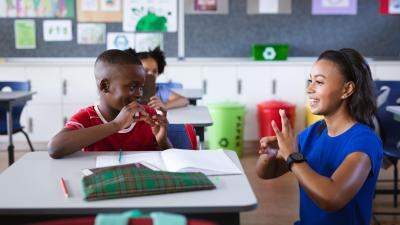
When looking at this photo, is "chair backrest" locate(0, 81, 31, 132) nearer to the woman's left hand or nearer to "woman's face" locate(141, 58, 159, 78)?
"woman's face" locate(141, 58, 159, 78)

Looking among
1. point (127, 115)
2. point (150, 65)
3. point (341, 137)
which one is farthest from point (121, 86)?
point (150, 65)

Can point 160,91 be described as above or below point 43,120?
above

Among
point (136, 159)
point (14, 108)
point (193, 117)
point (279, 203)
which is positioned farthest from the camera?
point (14, 108)

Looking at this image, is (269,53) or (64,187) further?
(269,53)

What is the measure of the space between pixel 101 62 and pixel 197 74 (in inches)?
126

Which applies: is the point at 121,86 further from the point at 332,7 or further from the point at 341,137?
the point at 332,7

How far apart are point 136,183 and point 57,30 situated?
4.33 m

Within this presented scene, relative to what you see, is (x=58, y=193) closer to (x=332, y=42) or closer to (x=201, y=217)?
(x=201, y=217)

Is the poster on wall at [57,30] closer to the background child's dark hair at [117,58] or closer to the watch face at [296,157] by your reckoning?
Answer: the background child's dark hair at [117,58]

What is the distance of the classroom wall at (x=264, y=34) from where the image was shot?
5277 mm

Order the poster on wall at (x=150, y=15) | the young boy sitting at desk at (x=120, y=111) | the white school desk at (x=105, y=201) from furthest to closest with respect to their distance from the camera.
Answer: the poster on wall at (x=150, y=15) < the young boy sitting at desk at (x=120, y=111) < the white school desk at (x=105, y=201)

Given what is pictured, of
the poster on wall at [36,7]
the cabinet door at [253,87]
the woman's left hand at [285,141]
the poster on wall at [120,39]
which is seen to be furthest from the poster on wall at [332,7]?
the woman's left hand at [285,141]

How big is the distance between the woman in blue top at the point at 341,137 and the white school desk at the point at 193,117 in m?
1.19

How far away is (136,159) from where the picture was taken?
1.63 metres
